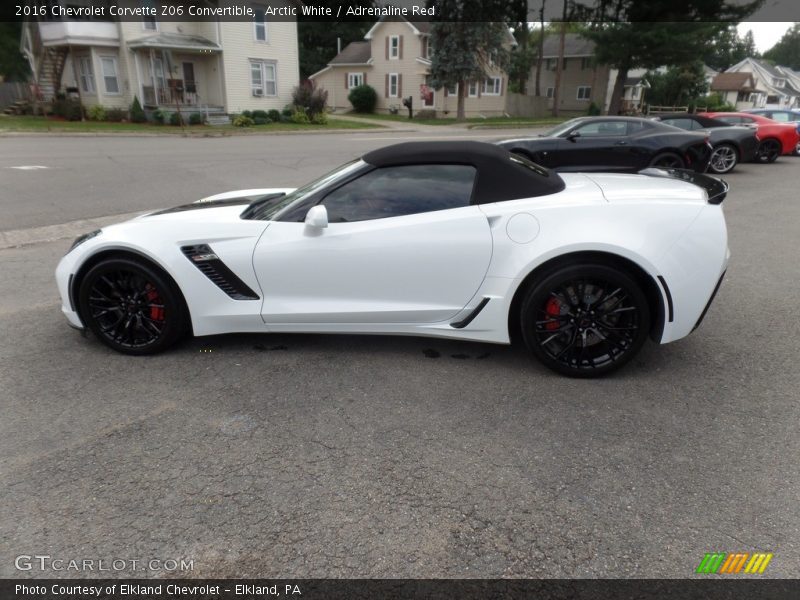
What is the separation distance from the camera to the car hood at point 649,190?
354cm

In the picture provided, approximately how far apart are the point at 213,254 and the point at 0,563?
2064mm

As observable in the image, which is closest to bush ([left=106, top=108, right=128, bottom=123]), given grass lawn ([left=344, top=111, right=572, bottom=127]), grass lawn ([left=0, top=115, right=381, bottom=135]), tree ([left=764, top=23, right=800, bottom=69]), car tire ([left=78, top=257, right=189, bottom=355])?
grass lawn ([left=0, top=115, right=381, bottom=135])

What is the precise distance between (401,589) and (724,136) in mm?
14722

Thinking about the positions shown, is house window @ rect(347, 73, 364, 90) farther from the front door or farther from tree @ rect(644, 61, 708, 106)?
tree @ rect(644, 61, 708, 106)

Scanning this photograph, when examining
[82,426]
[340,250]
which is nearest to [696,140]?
[340,250]

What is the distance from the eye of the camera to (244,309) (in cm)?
381

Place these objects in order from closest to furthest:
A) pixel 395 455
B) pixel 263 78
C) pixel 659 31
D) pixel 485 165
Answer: pixel 395 455
pixel 485 165
pixel 263 78
pixel 659 31

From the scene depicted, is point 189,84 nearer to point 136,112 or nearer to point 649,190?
point 136,112

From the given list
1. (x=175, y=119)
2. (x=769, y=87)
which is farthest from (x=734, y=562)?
(x=769, y=87)

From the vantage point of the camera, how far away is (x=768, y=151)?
16422 mm

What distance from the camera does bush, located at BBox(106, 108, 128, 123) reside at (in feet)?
91.0

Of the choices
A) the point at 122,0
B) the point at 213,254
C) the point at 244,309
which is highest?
the point at 122,0

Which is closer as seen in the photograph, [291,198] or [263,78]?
[291,198]

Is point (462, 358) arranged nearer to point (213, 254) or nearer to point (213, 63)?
point (213, 254)
